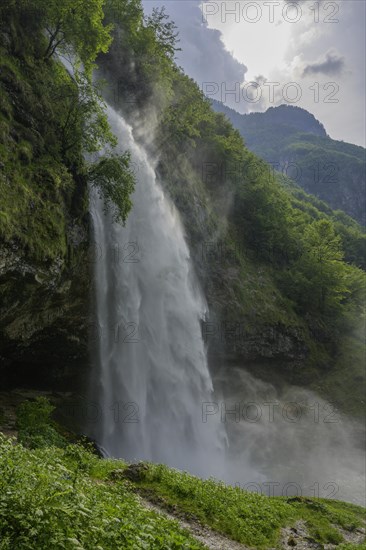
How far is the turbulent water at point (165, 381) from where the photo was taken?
2247 centimetres

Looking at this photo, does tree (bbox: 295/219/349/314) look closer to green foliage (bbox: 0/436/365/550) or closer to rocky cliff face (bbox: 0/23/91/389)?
green foliage (bbox: 0/436/365/550)

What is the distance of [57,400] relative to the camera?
23.9 m

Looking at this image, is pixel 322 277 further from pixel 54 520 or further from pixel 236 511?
pixel 54 520

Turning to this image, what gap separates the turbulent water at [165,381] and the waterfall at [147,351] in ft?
0.20

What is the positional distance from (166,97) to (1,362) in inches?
1153

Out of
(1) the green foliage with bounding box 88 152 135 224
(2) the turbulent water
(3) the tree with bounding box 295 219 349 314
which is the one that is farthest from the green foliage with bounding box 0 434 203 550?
(3) the tree with bounding box 295 219 349 314

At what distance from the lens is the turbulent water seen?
22.5 metres

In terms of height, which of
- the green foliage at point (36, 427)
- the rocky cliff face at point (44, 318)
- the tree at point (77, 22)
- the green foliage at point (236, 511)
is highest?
the tree at point (77, 22)

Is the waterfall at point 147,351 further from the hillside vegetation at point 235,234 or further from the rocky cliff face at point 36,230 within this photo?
the hillside vegetation at point 235,234

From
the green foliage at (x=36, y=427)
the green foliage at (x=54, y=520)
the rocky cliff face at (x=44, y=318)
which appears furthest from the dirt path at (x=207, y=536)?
the rocky cliff face at (x=44, y=318)

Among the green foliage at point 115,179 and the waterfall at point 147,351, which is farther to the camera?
the waterfall at point 147,351

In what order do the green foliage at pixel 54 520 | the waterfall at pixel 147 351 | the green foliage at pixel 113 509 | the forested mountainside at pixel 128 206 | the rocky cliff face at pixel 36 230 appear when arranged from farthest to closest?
the waterfall at pixel 147 351
the forested mountainside at pixel 128 206
the rocky cliff face at pixel 36 230
the green foliage at pixel 113 509
the green foliage at pixel 54 520

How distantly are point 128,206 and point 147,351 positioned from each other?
349 inches

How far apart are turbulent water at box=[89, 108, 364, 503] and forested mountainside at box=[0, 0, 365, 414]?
209 cm
